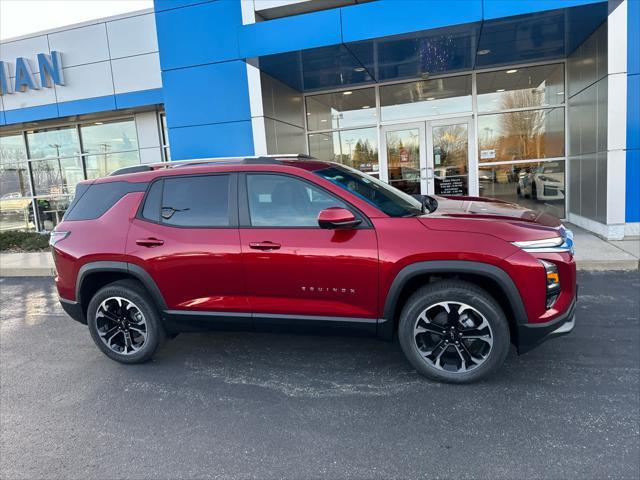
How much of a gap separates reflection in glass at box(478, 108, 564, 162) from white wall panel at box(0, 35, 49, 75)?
1221 centimetres

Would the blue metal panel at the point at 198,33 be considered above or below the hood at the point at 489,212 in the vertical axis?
above

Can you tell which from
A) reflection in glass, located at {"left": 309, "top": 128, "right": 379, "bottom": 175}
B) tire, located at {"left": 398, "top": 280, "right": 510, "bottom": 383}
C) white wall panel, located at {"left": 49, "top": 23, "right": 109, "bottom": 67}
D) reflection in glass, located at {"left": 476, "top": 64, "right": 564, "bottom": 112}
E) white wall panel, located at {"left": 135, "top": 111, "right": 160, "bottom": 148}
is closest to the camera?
tire, located at {"left": 398, "top": 280, "right": 510, "bottom": 383}

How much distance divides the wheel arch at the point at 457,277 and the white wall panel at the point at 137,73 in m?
11.1

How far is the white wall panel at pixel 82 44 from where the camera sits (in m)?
12.8

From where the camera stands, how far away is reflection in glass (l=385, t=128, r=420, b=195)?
38.5 ft

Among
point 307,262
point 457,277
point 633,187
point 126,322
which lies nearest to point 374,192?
point 307,262

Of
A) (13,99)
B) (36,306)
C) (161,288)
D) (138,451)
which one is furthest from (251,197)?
(13,99)

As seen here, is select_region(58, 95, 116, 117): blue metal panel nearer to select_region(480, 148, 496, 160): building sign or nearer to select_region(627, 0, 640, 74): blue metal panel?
select_region(480, 148, 496, 160): building sign

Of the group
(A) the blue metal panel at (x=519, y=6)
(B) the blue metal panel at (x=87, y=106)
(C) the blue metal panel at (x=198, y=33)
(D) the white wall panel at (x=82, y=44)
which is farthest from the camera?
(B) the blue metal panel at (x=87, y=106)

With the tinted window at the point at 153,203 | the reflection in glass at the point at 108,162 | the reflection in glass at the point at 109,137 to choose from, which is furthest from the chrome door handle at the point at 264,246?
the reflection in glass at the point at 109,137

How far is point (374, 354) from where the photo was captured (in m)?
4.26

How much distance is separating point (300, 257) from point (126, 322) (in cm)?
189

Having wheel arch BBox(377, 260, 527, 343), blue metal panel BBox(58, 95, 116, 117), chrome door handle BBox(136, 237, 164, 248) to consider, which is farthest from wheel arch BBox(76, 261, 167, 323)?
blue metal panel BBox(58, 95, 116, 117)

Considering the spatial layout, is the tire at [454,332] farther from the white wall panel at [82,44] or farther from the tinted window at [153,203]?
the white wall panel at [82,44]
